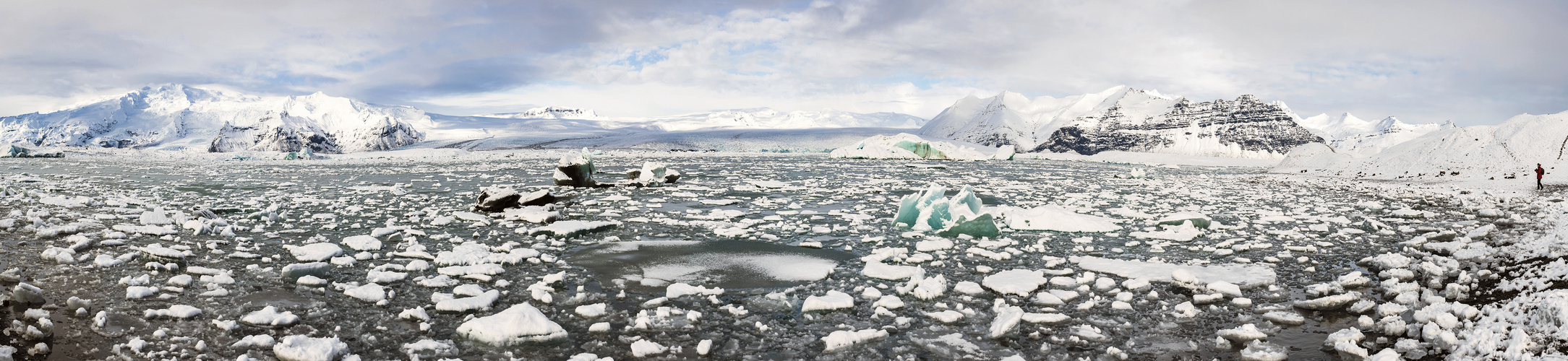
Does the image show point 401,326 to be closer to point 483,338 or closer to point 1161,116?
point 483,338

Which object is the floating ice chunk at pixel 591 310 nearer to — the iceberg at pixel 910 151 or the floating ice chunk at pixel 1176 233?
the floating ice chunk at pixel 1176 233

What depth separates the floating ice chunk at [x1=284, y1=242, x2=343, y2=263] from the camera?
561 cm

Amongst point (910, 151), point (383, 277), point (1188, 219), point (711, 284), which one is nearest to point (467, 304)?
point (383, 277)

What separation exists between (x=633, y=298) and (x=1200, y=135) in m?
153

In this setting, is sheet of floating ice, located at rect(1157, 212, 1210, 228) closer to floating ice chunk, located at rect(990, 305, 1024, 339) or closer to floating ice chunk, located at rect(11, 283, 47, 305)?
floating ice chunk, located at rect(990, 305, 1024, 339)

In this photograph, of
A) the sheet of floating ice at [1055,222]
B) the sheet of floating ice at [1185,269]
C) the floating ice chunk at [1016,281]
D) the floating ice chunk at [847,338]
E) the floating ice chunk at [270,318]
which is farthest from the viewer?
the sheet of floating ice at [1055,222]

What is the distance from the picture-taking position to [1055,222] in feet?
25.7

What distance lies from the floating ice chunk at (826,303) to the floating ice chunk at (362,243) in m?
4.10

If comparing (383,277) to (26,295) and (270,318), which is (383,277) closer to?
(270,318)

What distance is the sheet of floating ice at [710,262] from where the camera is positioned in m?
5.14

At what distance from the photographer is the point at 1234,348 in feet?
11.6

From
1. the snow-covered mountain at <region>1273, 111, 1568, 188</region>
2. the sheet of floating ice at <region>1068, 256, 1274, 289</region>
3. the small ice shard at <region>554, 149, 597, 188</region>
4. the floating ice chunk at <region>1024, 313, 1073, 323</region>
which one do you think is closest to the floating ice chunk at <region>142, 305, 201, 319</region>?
the floating ice chunk at <region>1024, 313, 1073, 323</region>

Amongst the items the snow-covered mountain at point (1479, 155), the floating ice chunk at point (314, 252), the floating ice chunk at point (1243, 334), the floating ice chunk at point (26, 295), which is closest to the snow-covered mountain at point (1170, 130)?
the snow-covered mountain at point (1479, 155)

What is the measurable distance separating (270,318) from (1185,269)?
6.01 metres
